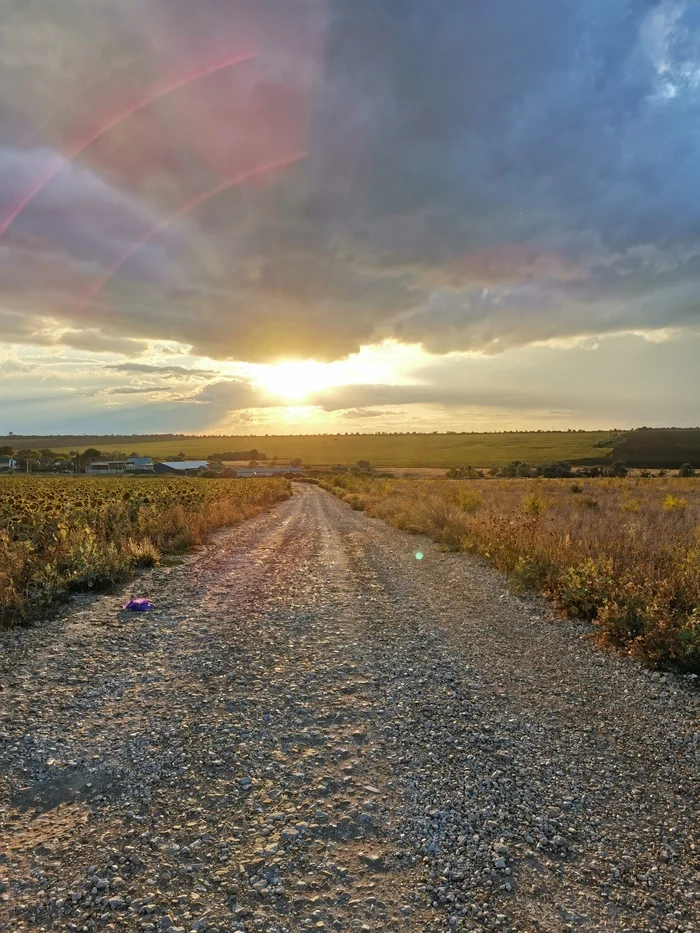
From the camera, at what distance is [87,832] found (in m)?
3.68

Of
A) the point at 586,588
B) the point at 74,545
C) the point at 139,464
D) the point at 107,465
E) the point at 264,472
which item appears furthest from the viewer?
the point at 139,464

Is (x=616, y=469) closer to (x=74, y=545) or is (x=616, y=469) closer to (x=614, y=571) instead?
(x=614, y=571)

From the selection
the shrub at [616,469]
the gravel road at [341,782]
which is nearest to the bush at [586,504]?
the gravel road at [341,782]

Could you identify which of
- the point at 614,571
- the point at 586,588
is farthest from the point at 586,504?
the point at 586,588

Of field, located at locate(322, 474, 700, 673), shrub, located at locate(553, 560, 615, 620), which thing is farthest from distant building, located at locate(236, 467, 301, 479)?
shrub, located at locate(553, 560, 615, 620)

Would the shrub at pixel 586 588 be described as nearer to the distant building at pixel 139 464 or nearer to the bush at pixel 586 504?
the bush at pixel 586 504

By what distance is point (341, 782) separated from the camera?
4.34m

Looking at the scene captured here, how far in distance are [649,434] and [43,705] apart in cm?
13229

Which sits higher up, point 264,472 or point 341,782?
point 341,782

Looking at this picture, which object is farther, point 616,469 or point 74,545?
point 616,469

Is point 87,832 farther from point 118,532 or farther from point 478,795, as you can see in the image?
point 118,532

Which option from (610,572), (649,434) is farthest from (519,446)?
(610,572)

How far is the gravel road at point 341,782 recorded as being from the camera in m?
3.10

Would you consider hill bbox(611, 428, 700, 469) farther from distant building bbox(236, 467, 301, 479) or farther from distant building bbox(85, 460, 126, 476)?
distant building bbox(85, 460, 126, 476)
